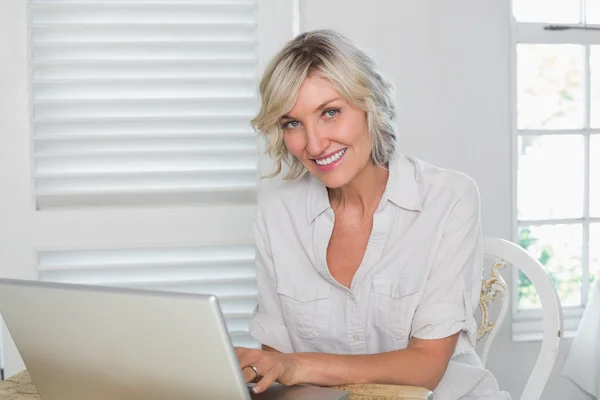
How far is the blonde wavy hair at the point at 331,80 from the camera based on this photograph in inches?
70.0

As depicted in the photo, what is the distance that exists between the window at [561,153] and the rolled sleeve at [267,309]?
1.18 m

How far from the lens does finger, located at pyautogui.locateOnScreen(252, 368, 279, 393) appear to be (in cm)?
121

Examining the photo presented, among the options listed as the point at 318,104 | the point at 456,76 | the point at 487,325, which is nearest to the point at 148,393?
the point at 318,104

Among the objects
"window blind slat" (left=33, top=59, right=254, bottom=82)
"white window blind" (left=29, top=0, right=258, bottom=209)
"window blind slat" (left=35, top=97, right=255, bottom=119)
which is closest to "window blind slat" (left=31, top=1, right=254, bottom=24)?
"white window blind" (left=29, top=0, right=258, bottom=209)

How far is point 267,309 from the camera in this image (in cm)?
194

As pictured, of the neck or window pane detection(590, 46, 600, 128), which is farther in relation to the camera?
window pane detection(590, 46, 600, 128)

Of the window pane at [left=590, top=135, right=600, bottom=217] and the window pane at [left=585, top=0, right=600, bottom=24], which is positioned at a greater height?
the window pane at [left=585, top=0, right=600, bottom=24]

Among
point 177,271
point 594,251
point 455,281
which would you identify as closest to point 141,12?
point 177,271

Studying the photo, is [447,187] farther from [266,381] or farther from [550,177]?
[550,177]

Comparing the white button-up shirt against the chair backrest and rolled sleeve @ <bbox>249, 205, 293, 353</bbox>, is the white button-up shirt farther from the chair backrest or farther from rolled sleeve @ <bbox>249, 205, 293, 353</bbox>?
the chair backrest

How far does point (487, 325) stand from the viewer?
222 centimetres

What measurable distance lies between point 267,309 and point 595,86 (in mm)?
1606

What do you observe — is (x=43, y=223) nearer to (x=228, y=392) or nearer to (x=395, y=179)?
(x=395, y=179)

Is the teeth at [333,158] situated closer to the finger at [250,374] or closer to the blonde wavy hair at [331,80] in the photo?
the blonde wavy hair at [331,80]
